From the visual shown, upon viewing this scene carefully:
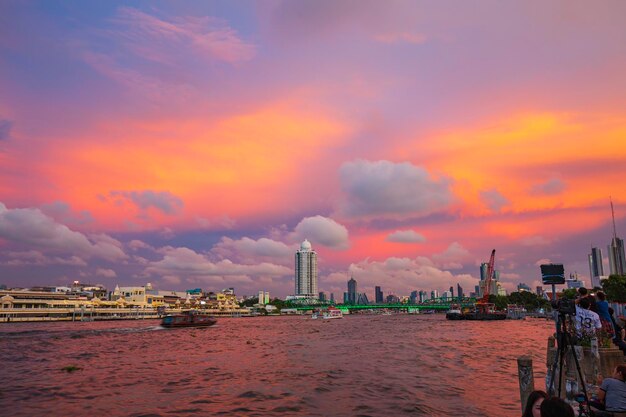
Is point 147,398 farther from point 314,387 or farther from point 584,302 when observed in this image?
point 584,302

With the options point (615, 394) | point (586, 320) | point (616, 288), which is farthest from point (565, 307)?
point (616, 288)

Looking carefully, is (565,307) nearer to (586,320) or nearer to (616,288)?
(586,320)

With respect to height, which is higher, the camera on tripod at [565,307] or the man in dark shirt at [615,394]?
the camera on tripod at [565,307]

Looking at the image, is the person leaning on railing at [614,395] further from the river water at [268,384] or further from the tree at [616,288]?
the tree at [616,288]

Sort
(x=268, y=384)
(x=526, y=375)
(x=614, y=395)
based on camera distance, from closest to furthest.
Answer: (x=614, y=395), (x=526, y=375), (x=268, y=384)

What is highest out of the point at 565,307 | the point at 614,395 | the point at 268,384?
the point at 565,307

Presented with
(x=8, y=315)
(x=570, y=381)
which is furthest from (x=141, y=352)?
(x=8, y=315)

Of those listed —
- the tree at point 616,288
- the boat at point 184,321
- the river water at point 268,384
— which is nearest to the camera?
the river water at point 268,384

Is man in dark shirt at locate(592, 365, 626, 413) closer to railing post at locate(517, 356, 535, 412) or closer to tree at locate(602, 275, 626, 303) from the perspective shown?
railing post at locate(517, 356, 535, 412)

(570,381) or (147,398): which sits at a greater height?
(570,381)

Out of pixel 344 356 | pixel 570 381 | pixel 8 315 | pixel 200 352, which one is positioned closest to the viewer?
pixel 570 381

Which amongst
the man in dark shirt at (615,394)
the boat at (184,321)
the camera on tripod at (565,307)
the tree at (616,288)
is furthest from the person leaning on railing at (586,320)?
the tree at (616,288)

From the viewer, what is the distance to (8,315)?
534 ft

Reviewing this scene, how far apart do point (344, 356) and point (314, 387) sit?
19.1 m
